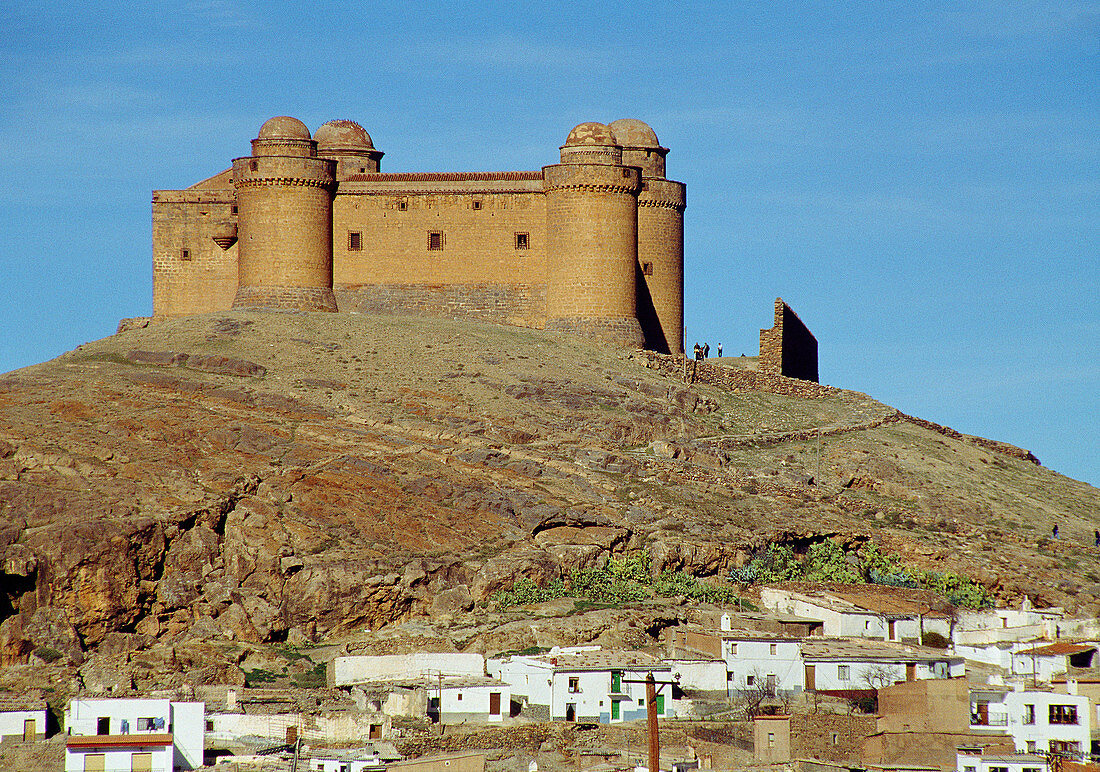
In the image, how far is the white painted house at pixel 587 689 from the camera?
131 feet

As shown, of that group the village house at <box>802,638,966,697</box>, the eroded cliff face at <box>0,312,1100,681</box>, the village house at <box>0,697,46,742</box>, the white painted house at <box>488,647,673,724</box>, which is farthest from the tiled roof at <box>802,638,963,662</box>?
the village house at <box>0,697,46,742</box>

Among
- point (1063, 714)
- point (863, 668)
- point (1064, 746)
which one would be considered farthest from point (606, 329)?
point (1064, 746)

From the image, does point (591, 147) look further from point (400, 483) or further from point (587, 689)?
point (587, 689)

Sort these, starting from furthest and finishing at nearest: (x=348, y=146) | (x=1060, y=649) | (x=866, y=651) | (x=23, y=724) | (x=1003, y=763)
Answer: (x=348, y=146)
(x=1060, y=649)
(x=866, y=651)
(x=23, y=724)
(x=1003, y=763)

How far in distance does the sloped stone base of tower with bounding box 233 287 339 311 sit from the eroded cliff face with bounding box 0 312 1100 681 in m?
1.15

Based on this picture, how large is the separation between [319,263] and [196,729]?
30755 mm

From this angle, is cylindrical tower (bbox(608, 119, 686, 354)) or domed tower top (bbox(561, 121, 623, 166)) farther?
cylindrical tower (bbox(608, 119, 686, 354))

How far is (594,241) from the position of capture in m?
63.8

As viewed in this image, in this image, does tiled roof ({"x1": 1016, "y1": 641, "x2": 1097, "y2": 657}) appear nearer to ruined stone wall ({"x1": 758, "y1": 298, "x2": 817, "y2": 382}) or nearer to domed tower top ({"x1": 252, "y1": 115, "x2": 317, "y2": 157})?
ruined stone wall ({"x1": 758, "y1": 298, "x2": 817, "y2": 382})

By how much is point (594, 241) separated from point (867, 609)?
20.9 meters

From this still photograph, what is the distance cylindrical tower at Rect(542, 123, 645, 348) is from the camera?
63844 millimetres

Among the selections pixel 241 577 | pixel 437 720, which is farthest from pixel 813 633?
pixel 241 577

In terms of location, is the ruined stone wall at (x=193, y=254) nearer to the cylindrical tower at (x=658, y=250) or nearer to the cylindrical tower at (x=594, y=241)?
the cylindrical tower at (x=594, y=241)

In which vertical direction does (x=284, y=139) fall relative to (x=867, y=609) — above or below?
above
